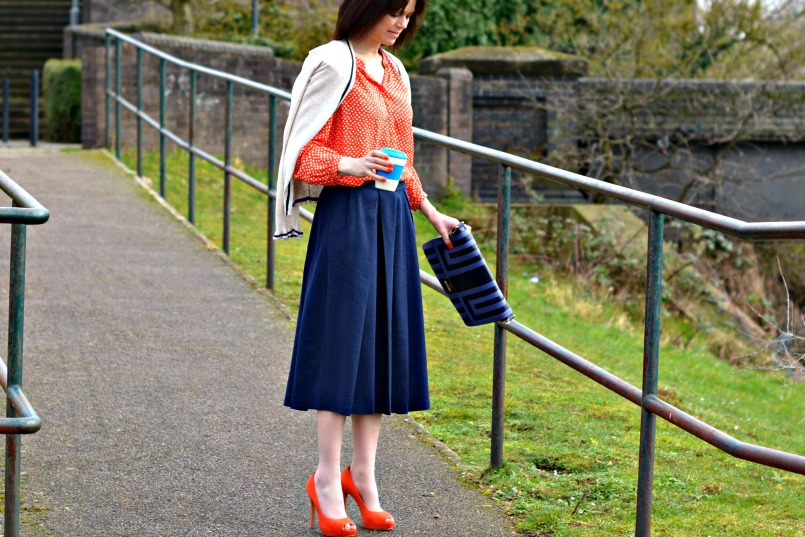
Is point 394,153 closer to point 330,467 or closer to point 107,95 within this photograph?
point 330,467

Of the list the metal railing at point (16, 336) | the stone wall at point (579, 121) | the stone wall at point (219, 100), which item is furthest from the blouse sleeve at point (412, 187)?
the stone wall at point (579, 121)

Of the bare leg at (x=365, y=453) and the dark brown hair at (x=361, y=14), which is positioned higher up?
the dark brown hair at (x=361, y=14)

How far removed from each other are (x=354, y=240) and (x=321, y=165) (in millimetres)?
230

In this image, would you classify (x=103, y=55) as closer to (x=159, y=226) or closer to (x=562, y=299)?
(x=159, y=226)

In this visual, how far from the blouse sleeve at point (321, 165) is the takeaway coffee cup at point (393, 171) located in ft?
0.18

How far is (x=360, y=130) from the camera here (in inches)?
140

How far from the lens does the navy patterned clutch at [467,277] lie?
3701 mm

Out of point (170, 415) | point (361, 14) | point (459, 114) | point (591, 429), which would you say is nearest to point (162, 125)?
point (170, 415)

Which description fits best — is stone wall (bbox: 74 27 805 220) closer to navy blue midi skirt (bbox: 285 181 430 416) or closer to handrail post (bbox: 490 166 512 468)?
handrail post (bbox: 490 166 512 468)

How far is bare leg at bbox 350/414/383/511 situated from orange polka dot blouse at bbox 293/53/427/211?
0.69m

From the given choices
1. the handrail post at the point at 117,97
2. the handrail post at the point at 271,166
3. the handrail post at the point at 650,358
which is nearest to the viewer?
the handrail post at the point at 650,358

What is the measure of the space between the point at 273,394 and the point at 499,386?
1.30m

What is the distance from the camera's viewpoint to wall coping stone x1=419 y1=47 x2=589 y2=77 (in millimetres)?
16156

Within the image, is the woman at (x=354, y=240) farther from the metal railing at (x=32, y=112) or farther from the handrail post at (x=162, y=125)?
the metal railing at (x=32, y=112)
